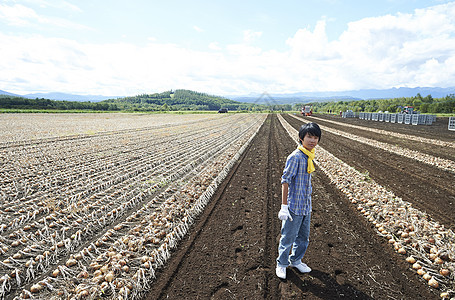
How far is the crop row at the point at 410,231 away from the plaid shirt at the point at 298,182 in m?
2.30

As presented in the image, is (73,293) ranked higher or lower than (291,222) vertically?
lower

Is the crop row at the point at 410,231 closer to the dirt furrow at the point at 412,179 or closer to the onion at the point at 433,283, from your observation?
the onion at the point at 433,283

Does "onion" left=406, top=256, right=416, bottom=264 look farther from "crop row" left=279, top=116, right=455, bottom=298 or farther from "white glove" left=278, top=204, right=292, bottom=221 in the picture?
"white glove" left=278, top=204, right=292, bottom=221

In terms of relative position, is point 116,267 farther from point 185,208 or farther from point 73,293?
point 185,208

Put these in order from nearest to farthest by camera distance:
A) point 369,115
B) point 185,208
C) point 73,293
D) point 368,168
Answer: point 73,293
point 185,208
point 368,168
point 369,115

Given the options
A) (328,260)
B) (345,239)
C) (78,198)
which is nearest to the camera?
(328,260)

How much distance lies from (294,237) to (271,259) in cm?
89

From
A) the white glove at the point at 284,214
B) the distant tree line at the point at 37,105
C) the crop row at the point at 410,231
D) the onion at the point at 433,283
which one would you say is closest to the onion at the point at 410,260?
the crop row at the point at 410,231

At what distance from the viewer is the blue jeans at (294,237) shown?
3.46 metres

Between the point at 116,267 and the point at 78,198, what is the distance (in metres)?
3.81

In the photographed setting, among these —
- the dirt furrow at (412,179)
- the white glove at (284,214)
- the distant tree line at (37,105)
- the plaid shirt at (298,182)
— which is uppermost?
the distant tree line at (37,105)

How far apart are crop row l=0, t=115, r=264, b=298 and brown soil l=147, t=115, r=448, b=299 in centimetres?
48

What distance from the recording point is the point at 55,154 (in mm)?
12320

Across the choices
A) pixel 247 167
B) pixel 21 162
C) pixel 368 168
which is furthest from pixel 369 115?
pixel 21 162
